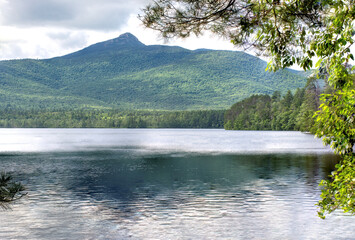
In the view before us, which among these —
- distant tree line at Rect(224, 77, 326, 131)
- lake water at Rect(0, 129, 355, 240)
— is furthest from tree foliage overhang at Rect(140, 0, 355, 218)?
distant tree line at Rect(224, 77, 326, 131)

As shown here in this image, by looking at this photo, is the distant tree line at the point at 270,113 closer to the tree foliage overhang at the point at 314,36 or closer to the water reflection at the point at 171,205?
the water reflection at the point at 171,205

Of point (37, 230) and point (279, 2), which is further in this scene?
point (37, 230)

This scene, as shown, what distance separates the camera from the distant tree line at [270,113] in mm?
128750

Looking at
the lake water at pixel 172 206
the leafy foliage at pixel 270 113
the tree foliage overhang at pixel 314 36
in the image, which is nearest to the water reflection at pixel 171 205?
the lake water at pixel 172 206

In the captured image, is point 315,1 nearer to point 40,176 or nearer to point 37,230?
point 37,230

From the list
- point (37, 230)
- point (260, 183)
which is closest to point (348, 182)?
point (37, 230)

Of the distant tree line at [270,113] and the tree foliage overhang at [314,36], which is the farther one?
the distant tree line at [270,113]

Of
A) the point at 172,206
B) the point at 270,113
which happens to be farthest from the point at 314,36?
the point at 270,113

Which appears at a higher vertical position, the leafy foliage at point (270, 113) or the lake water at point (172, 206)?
the leafy foliage at point (270, 113)

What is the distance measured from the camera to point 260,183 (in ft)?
85.7

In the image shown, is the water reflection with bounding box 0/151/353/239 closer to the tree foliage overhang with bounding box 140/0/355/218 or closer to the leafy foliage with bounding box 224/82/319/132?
the tree foliage overhang with bounding box 140/0/355/218

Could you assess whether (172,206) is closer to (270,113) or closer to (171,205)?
(171,205)

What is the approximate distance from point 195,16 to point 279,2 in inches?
81.4

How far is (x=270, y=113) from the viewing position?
150 meters
